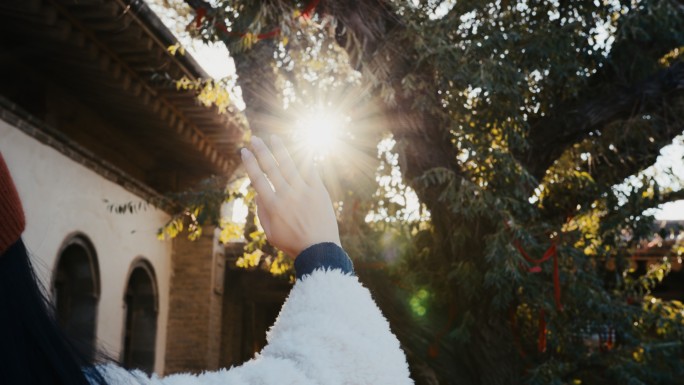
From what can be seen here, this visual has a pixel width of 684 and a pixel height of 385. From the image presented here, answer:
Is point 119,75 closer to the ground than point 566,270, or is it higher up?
higher up

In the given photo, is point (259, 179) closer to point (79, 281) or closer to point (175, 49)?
point (175, 49)

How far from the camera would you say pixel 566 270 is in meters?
→ 6.29

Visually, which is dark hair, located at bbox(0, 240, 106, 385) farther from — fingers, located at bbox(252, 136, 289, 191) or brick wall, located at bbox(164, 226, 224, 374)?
brick wall, located at bbox(164, 226, 224, 374)

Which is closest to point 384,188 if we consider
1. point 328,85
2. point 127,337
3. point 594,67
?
point 328,85

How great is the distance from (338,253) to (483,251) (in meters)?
5.03

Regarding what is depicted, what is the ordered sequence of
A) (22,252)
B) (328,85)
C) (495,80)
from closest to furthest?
1. (22,252)
2. (495,80)
3. (328,85)

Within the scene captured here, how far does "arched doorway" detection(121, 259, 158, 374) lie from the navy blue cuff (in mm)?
9769

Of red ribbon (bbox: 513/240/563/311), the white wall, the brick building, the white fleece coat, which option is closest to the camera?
the white fleece coat

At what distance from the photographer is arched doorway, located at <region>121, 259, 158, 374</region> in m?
10.7

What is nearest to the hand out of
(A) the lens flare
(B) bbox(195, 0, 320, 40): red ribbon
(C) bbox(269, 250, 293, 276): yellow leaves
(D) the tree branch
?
(B) bbox(195, 0, 320, 40): red ribbon

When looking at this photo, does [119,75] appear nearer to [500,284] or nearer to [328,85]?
[328,85]

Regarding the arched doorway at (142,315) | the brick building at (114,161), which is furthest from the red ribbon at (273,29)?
the arched doorway at (142,315)

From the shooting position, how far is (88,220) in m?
8.87

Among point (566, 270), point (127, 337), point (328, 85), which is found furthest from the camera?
point (127, 337)
